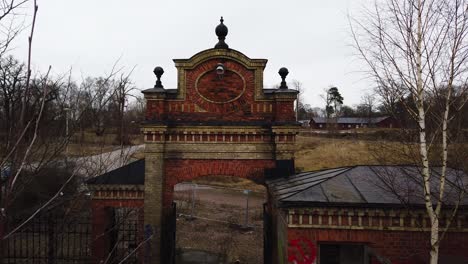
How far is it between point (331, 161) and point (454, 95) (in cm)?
3048

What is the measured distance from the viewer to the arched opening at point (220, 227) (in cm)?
1377

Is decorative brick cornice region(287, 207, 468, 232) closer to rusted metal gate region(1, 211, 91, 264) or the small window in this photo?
the small window

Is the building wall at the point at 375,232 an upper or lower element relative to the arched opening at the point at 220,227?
upper

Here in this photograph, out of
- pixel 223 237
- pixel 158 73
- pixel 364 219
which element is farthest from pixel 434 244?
pixel 223 237

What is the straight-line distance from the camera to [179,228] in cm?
1922

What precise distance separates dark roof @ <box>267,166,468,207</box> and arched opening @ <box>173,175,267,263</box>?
15.5 ft

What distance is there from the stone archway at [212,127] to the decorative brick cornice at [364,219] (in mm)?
2707

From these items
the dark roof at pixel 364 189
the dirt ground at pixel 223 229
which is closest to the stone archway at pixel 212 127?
the dark roof at pixel 364 189

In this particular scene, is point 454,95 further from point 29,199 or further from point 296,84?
point 296,84

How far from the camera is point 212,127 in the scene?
8.67 metres

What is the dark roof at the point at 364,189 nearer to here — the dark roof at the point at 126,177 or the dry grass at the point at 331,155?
the dark roof at the point at 126,177

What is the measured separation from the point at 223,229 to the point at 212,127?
12146 millimetres

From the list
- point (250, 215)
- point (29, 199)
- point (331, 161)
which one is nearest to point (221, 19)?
point (29, 199)

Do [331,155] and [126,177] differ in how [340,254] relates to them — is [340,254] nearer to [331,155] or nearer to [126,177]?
[126,177]
